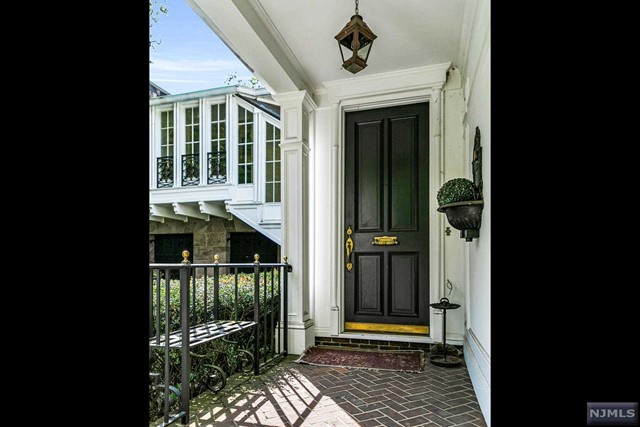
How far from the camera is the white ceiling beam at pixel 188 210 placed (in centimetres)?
749

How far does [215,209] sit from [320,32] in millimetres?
5050

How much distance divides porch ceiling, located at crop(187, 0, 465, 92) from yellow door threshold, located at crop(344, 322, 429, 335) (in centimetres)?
241

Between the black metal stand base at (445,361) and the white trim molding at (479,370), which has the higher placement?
the white trim molding at (479,370)

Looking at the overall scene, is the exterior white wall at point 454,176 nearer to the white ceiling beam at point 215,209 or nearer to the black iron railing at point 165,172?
the white ceiling beam at point 215,209

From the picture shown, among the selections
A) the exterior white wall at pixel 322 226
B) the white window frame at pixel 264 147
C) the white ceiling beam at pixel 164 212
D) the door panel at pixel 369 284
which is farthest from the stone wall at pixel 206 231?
the door panel at pixel 369 284

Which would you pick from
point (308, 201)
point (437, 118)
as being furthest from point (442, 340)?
point (437, 118)

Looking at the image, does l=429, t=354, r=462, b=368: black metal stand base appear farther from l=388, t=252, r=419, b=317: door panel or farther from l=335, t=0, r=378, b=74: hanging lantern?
l=335, t=0, r=378, b=74: hanging lantern

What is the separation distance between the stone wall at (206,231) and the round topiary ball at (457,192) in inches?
220

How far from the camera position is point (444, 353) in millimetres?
3256
